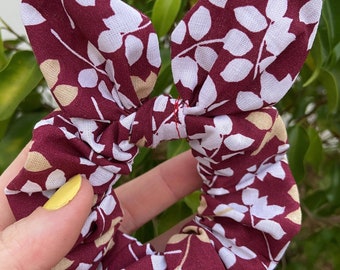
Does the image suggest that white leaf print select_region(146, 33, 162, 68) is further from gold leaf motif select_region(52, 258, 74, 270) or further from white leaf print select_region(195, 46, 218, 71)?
gold leaf motif select_region(52, 258, 74, 270)

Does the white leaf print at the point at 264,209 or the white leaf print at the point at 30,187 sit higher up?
the white leaf print at the point at 30,187

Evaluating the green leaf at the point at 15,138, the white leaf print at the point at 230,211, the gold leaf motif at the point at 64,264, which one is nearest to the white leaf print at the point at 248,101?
the white leaf print at the point at 230,211

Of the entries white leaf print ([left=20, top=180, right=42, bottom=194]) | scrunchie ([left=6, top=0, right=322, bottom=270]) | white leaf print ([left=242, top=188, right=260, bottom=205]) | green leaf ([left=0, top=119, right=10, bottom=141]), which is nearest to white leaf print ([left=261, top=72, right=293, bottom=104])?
scrunchie ([left=6, top=0, right=322, bottom=270])

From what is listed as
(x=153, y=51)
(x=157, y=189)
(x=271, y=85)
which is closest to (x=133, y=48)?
(x=153, y=51)

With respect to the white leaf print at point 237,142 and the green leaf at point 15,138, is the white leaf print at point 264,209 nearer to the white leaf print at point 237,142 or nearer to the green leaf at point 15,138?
the white leaf print at point 237,142

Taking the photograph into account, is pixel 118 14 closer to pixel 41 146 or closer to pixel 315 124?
pixel 41 146
